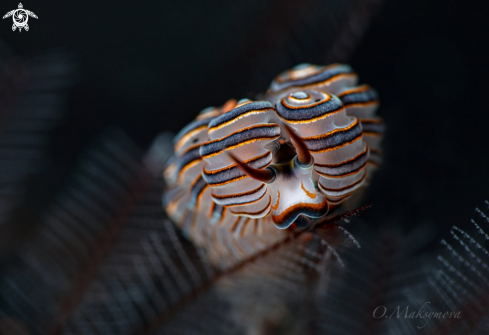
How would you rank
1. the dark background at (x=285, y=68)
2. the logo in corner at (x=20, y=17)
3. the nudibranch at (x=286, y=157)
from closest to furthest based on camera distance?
the nudibranch at (x=286, y=157)
the dark background at (x=285, y=68)
the logo in corner at (x=20, y=17)

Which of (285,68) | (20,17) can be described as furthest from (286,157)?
(20,17)

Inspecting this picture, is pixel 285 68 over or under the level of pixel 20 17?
under

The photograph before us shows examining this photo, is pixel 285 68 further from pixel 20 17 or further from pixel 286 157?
pixel 20 17

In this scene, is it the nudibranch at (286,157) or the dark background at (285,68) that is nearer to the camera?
the nudibranch at (286,157)

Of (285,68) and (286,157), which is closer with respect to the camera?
(286,157)

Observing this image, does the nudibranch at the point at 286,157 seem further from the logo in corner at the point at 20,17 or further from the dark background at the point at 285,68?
the logo in corner at the point at 20,17

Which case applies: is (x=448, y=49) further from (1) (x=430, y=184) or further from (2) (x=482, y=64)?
(1) (x=430, y=184)

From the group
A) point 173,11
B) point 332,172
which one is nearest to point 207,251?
point 332,172

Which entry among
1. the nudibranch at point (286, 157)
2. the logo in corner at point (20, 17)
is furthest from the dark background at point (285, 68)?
the nudibranch at point (286, 157)

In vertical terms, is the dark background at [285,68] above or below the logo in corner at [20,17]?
below
